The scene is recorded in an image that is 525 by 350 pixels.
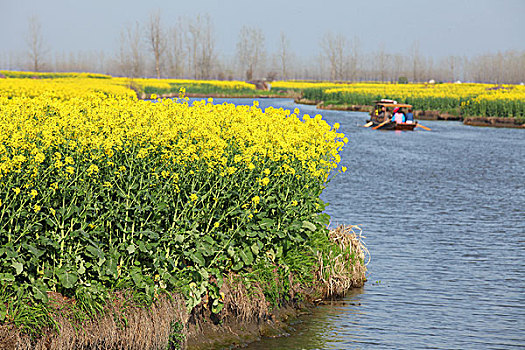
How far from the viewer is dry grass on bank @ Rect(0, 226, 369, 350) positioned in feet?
21.6

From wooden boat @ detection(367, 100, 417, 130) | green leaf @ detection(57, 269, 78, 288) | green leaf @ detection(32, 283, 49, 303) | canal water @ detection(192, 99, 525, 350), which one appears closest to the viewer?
green leaf @ detection(32, 283, 49, 303)

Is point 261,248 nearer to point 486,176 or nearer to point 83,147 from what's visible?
point 83,147

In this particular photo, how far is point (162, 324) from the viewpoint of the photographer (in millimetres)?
7250

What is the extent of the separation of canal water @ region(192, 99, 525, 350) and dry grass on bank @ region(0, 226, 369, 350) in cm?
30

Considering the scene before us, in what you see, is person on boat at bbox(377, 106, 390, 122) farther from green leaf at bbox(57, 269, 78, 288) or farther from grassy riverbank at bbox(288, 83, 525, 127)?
green leaf at bbox(57, 269, 78, 288)

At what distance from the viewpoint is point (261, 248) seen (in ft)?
27.4

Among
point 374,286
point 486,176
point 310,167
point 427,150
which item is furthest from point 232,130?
point 427,150

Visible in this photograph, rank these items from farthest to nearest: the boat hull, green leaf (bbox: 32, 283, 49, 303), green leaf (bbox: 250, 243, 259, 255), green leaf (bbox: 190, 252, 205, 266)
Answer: the boat hull → green leaf (bbox: 250, 243, 259, 255) → green leaf (bbox: 190, 252, 205, 266) → green leaf (bbox: 32, 283, 49, 303)

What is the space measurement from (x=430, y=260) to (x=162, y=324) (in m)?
6.34

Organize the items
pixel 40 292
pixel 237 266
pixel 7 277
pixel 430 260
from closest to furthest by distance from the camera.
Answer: pixel 7 277
pixel 40 292
pixel 237 266
pixel 430 260

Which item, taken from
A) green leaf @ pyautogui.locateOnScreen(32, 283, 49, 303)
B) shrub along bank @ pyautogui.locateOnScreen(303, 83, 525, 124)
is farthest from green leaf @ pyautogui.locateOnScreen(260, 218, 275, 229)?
shrub along bank @ pyautogui.locateOnScreen(303, 83, 525, 124)

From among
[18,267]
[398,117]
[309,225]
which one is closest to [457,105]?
[398,117]

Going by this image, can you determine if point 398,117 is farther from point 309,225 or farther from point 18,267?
point 18,267

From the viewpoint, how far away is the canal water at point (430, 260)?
8.76 m
